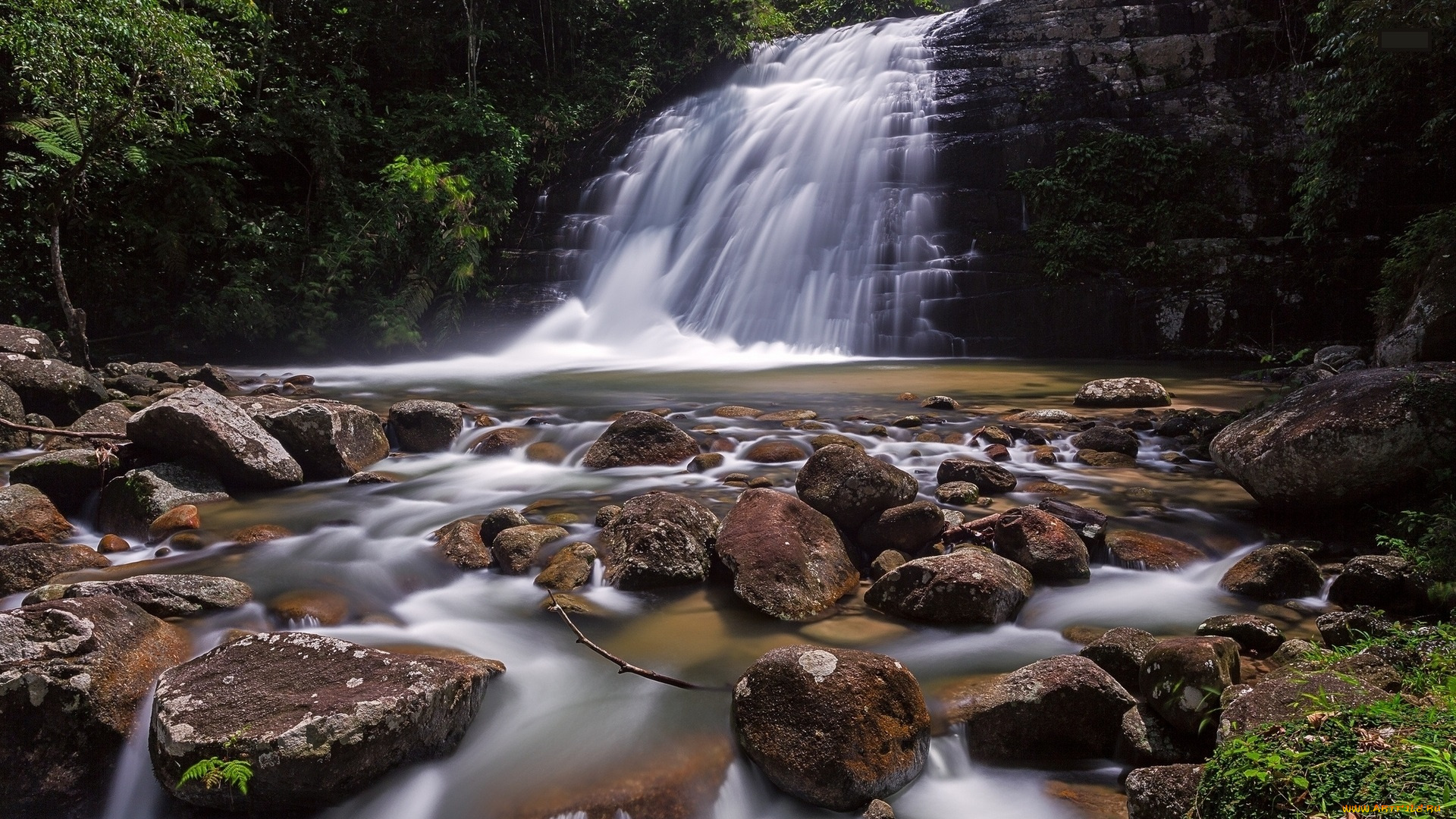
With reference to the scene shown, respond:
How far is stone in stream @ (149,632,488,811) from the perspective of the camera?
272cm

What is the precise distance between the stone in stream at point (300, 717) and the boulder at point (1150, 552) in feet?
12.6

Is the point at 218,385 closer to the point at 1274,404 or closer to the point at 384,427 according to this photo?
the point at 384,427

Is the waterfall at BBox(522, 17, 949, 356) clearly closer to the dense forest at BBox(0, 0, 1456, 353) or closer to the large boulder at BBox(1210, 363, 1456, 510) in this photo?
the dense forest at BBox(0, 0, 1456, 353)

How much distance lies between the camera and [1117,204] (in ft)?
50.1

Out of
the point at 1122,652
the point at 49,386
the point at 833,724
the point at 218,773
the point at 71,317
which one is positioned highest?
the point at 71,317

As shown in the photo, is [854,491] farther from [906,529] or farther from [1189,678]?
[1189,678]

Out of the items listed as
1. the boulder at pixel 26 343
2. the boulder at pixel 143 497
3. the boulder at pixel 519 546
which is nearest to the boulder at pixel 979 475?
the boulder at pixel 519 546

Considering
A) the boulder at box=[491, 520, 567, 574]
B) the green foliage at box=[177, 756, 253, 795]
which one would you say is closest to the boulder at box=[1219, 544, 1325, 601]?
the boulder at box=[491, 520, 567, 574]

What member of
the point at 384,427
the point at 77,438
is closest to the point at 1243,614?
the point at 384,427

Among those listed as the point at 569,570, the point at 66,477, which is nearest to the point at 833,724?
the point at 569,570

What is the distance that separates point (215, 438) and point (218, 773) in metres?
4.03

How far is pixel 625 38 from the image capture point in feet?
77.0

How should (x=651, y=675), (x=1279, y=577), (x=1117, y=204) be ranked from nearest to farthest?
1. (x=651, y=675)
2. (x=1279, y=577)
3. (x=1117, y=204)

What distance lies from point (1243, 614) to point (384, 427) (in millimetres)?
7485
